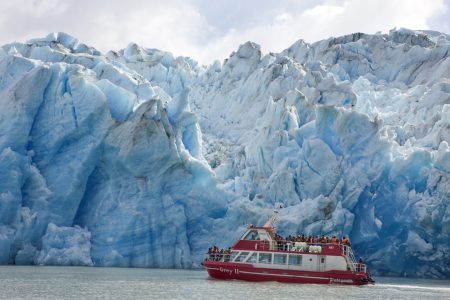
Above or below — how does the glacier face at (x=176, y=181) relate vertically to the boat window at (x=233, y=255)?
above

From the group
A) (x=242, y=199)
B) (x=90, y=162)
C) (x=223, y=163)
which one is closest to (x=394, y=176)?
(x=242, y=199)

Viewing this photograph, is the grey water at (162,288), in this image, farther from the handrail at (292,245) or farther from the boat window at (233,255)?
the handrail at (292,245)

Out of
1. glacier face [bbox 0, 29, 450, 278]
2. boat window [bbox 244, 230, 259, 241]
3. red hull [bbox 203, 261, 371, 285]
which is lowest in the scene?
red hull [bbox 203, 261, 371, 285]

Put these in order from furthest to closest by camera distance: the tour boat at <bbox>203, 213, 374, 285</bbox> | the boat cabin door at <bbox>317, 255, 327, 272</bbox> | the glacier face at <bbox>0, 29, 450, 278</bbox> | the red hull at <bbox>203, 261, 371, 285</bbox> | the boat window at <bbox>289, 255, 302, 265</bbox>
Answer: the glacier face at <bbox>0, 29, 450, 278</bbox> < the boat window at <bbox>289, 255, 302, 265</bbox> < the boat cabin door at <bbox>317, 255, 327, 272</bbox> < the tour boat at <bbox>203, 213, 374, 285</bbox> < the red hull at <bbox>203, 261, 371, 285</bbox>

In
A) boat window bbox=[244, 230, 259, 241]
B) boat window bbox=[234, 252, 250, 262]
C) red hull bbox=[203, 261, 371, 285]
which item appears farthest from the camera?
boat window bbox=[244, 230, 259, 241]

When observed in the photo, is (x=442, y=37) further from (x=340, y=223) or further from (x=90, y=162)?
(x=90, y=162)

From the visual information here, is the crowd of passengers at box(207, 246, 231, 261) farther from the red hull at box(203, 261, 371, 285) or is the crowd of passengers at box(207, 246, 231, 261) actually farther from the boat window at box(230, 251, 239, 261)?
the red hull at box(203, 261, 371, 285)

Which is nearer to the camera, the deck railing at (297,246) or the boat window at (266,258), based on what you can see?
the deck railing at (297,246)

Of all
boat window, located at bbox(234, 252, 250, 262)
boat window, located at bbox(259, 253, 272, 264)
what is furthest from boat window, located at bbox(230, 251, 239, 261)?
boat window, located at bbox(259, 253, 272, 264)

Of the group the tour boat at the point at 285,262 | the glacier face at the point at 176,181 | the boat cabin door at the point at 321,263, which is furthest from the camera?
the glacier face at the point at 176,181

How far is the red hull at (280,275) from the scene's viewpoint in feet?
107

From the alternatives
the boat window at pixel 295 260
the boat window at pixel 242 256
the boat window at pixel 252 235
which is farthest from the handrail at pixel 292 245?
the boat window at pixel 242 256

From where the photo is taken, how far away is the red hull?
32.5 m

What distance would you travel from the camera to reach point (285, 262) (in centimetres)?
3341
